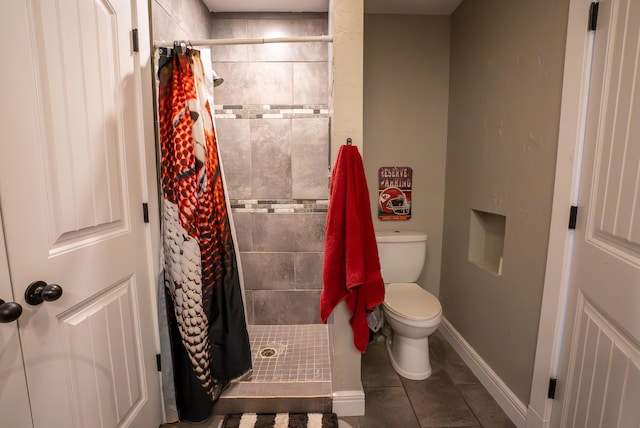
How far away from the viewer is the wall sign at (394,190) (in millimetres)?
2330

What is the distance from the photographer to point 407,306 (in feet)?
6.12

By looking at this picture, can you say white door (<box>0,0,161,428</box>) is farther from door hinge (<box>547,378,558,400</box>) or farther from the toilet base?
door hinge (<box>547,378,558,400</box>)

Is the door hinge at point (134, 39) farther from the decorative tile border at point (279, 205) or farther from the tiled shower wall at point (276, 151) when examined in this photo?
the decorative tile border at point (279, 205)

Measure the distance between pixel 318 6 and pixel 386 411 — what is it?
2591 millimetres

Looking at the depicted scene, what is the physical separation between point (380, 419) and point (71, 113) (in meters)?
1.88

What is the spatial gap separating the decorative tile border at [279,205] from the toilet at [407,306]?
52cm

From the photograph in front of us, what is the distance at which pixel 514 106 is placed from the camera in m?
1.52

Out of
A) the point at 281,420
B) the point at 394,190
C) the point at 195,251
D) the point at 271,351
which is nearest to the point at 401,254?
the point at 394,190

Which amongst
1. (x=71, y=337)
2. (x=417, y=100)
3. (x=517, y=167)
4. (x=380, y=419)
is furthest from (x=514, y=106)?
(x=71, y=337)

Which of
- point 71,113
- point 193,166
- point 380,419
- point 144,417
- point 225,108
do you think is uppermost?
point 225,108

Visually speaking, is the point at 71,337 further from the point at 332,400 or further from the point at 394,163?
the point at 394,163

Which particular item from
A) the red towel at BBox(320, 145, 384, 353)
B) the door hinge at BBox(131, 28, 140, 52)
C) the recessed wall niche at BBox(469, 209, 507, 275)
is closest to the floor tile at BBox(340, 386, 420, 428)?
the red towel at BBox(320, 145, 384, 353)

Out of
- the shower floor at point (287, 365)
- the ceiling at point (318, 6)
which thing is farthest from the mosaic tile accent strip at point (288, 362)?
the ceiling at point (318, 6)

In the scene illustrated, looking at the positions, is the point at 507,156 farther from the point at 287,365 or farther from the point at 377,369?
the point at 287,365
